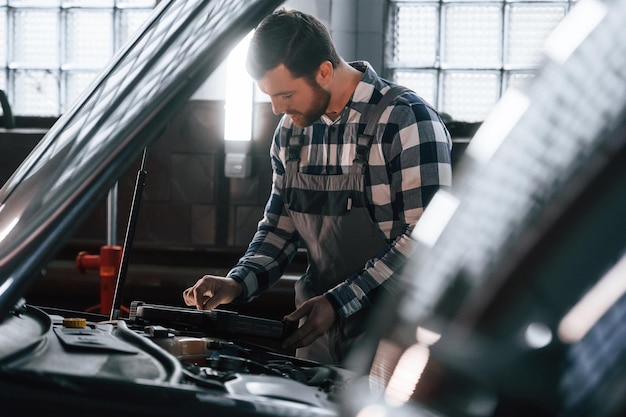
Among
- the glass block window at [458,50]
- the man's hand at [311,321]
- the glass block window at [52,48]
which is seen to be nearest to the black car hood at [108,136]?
the man's hand at [311,321]

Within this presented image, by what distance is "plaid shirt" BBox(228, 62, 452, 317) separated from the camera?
1817 mm

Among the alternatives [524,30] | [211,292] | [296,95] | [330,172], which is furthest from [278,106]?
[524,30]

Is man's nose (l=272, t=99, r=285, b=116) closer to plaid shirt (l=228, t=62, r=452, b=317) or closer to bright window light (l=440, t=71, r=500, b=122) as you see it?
plaid shirt (l=228, t=62, r=452, b=317)

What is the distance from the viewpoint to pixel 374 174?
1.98 m

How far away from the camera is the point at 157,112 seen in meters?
0.92

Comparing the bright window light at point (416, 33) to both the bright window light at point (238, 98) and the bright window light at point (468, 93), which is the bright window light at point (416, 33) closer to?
the bright window light at point (468, 93)

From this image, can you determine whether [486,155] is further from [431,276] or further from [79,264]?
[79,264]

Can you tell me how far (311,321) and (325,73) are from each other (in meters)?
0.65

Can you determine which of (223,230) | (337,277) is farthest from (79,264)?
(337,277)

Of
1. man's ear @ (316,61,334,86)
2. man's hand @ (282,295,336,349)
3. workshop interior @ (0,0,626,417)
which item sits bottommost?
man's hand @ (282,295,336,349)

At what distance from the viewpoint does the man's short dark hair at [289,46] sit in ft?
6.60

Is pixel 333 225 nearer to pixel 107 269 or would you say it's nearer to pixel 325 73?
pixel 325 73

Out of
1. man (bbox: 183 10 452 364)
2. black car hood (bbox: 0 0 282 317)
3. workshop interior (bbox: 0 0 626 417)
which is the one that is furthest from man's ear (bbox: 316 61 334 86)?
black car hood (bbox: 0 0 282 317)

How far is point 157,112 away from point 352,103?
1.20 metres
